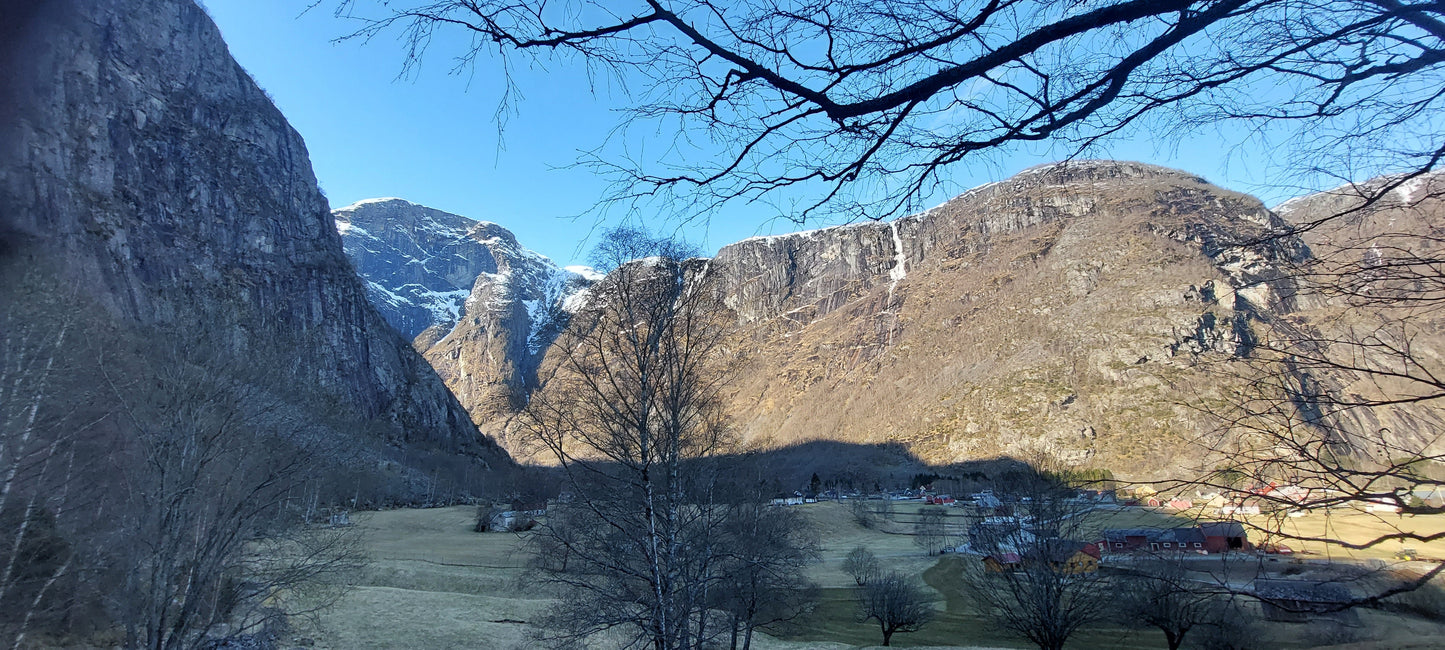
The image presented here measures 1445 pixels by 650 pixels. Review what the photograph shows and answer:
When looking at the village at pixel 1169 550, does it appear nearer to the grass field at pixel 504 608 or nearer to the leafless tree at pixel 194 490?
the grass field at pixel 504 608

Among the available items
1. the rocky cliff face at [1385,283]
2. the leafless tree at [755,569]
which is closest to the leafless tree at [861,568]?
the leafless tree at [755,569]

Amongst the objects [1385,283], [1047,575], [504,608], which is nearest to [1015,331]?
[1047,575]

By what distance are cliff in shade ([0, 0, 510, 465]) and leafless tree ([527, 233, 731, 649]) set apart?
29.9 ft

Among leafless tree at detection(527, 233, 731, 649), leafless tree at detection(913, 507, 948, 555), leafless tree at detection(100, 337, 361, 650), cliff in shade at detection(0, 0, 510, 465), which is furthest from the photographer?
leafless tree at detection(913, 507, 948, 555)

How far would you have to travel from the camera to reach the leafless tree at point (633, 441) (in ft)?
21.5

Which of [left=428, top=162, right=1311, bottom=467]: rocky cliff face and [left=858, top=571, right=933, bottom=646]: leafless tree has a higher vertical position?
[left=428, top=162, right=1311, bottom=467]: rocky cliff face

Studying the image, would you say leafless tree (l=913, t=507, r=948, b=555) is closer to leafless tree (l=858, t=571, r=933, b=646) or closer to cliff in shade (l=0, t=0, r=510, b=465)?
leafless tree (l=858, t=571, r=933, b=646)

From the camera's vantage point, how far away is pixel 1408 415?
2.34 m

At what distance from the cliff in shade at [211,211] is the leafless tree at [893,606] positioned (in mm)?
20304

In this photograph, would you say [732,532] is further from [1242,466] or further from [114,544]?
[114,544]

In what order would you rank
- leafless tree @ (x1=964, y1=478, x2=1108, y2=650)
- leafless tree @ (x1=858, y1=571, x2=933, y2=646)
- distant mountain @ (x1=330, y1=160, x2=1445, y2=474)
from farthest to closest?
distant mountain @ (x1=330, y1=160, x2=1445, y2=474), leafless tree @ (x1=858, y1=571, x2=933, y2=646), leafless tree @ (x1=964, y1=478, x2=1108, y2=650)

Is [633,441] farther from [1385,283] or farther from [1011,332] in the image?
[1011,332]

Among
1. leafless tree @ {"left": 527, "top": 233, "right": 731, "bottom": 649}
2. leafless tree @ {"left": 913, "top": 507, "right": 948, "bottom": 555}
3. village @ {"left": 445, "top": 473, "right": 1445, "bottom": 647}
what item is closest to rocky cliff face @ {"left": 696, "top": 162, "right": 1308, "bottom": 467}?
leafless tree @ {"left": 913, "top": 507, "right": 948, "bottom": 555}

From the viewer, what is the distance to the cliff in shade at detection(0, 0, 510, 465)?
131ft
